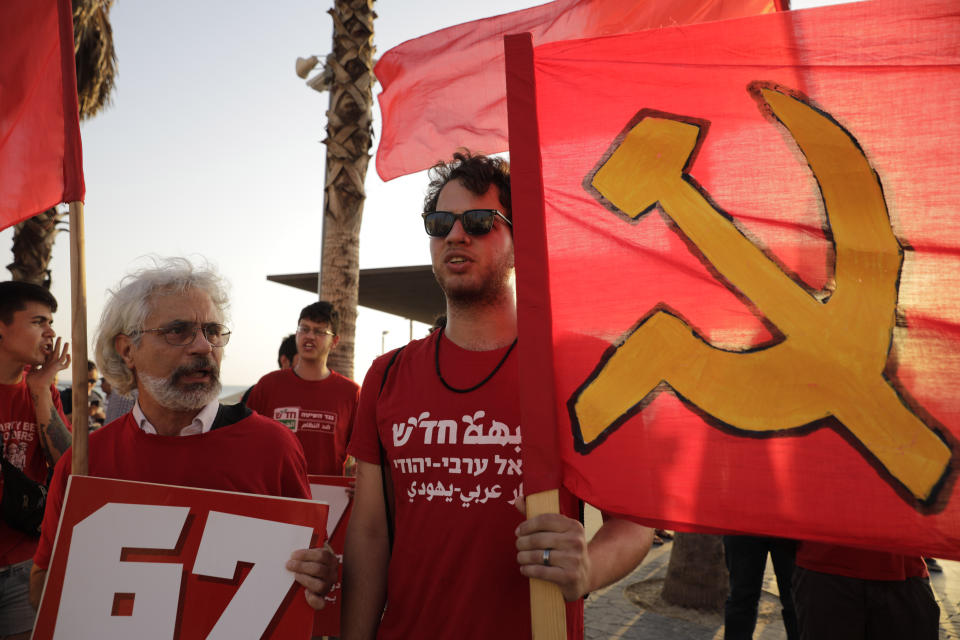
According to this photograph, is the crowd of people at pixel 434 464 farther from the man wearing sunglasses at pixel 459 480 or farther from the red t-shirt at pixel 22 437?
the red t-shirt at pixel 22 437

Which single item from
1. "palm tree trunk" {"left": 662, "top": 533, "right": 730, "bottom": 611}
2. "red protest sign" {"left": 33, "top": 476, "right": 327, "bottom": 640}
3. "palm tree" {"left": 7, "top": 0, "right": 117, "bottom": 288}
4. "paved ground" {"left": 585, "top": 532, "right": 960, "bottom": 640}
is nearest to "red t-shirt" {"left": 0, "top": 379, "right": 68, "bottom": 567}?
"red protest sign" {"left": 33, "top": 476, "right": 327, "bottom": 640}

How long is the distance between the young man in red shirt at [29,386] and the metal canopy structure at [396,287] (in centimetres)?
620

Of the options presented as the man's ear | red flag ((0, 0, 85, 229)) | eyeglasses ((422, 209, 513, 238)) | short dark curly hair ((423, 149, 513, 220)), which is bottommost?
the man's ear

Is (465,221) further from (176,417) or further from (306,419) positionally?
(306,419)

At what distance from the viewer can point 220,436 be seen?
2.19 metres

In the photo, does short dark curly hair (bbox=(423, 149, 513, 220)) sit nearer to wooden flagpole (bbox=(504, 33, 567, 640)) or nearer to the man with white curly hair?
wooden flagpole (bbox=(504, 33, 567, 640))

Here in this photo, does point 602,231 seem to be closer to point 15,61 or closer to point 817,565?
point 817,565

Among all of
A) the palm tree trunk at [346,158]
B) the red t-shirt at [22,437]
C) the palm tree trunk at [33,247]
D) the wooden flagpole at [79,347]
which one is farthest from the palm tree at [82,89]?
the wooden flagpole at [79,347]

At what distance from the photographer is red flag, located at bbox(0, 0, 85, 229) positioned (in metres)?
2.53

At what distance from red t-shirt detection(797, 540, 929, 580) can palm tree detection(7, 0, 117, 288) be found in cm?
1145

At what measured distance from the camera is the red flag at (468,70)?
428 cm

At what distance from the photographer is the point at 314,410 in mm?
4906

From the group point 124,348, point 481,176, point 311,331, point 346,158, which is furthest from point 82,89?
point 481,176

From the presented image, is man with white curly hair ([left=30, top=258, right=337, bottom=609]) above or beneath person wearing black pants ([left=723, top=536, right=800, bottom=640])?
above
